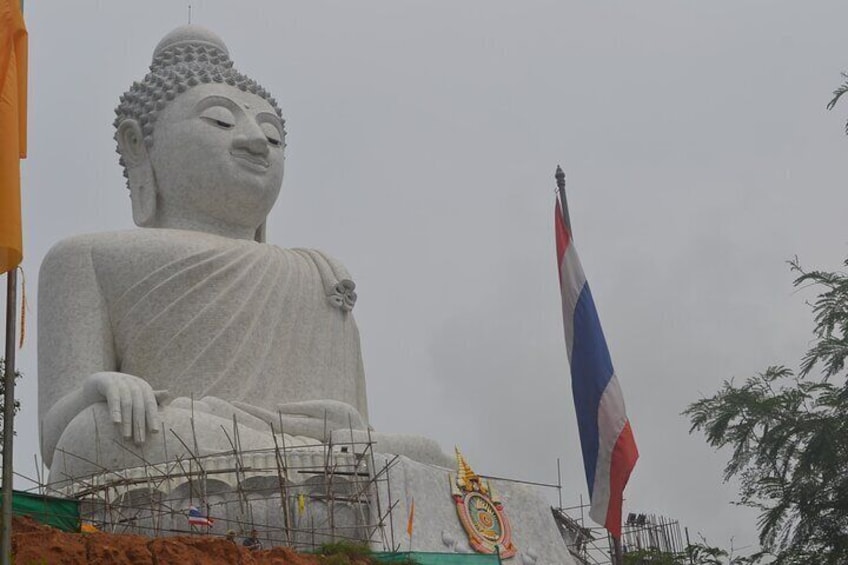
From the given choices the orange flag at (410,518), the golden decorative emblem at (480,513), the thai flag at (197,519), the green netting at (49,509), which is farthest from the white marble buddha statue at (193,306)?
the green netting at (49,509)

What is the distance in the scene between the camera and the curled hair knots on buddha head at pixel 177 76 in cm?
1392

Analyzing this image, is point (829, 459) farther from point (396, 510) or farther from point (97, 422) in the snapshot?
point (97, 422)

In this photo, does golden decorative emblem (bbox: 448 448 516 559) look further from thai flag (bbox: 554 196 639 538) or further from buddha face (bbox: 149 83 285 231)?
buddha face (bbox: 149 83 285 231)

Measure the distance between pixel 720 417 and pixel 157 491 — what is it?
6.11m

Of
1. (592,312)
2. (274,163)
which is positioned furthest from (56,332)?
(592,312)

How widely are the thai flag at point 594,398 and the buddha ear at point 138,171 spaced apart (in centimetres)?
387

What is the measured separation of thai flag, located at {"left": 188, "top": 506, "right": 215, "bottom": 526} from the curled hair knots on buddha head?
458cm

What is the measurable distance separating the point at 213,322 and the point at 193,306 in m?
0.21

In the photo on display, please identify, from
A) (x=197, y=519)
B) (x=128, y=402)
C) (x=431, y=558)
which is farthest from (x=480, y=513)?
(x=128, y=402)

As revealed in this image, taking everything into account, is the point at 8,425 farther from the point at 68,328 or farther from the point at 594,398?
the point at 68,328

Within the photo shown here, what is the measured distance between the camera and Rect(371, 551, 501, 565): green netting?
1004cm

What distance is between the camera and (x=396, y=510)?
35.9ft

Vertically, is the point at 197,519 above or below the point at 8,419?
above

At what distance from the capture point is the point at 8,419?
6723 millimetres
